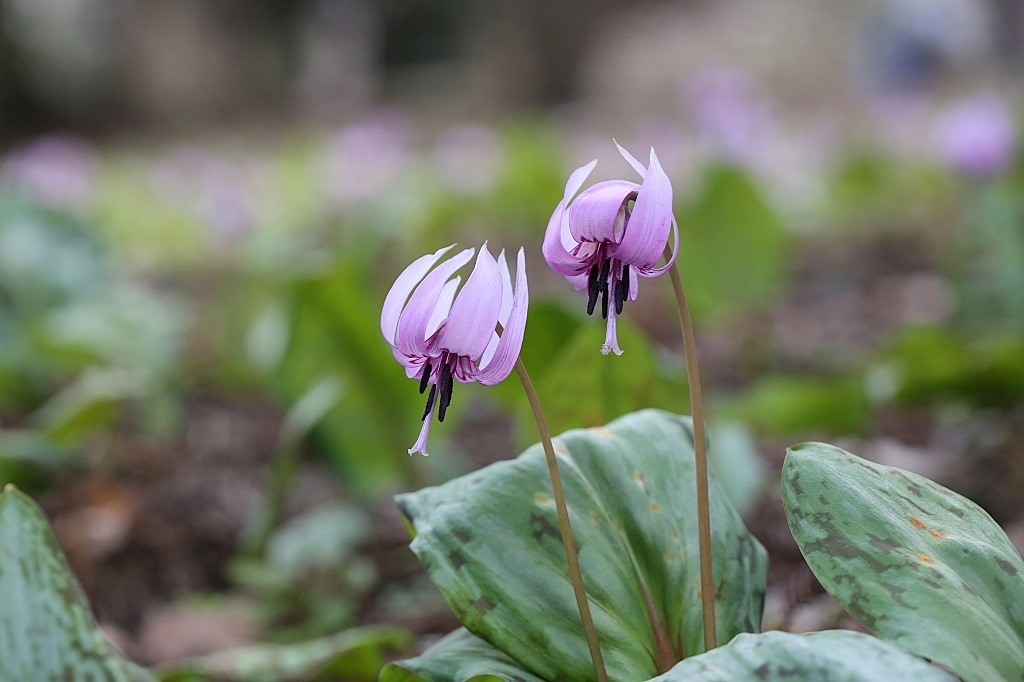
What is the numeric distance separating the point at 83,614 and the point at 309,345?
43.2 inches

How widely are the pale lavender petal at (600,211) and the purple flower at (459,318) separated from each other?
6cm

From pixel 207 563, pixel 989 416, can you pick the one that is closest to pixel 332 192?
pixel 207 563

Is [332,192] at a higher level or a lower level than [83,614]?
higher

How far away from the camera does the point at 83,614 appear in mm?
988

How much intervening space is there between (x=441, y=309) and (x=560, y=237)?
13 cm

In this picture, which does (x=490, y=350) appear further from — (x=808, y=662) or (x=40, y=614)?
(x=40, y=614)

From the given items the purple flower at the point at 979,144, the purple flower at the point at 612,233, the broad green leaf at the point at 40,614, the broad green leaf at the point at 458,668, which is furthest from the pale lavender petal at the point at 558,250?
the purple flower at the point at 979,144

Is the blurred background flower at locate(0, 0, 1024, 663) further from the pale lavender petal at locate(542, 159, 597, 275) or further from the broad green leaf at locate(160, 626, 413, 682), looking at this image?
the pale lavender petal at locate(542, 159, 597, 275)

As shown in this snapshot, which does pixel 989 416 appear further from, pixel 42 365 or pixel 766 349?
pixel 42 365

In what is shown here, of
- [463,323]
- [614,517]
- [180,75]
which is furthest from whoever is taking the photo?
[180,75]

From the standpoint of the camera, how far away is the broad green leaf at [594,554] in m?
0.96

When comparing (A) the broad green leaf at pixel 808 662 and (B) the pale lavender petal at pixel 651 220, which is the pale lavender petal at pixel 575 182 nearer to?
(B) the pale lavender petal at pixel 651 220

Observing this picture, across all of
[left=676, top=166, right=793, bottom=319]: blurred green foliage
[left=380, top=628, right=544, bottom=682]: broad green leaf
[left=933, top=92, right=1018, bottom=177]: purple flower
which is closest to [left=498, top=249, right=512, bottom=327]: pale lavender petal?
[left=380, top=628, right=544, bottom=682]: broad green leaf

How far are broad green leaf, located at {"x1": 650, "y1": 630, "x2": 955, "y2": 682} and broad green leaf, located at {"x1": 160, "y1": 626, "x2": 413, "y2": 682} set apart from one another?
23.8 inches
